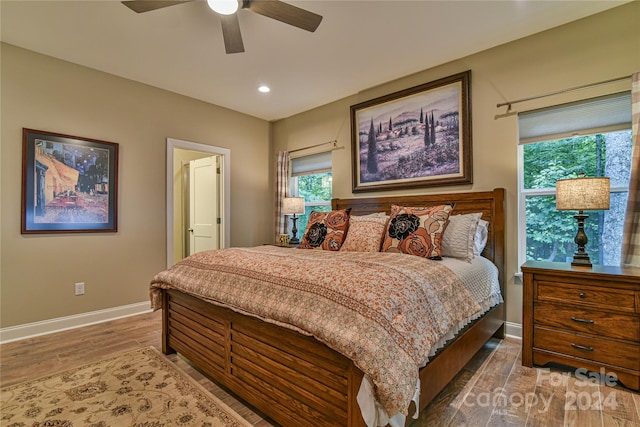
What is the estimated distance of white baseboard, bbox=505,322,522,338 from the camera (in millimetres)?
2682

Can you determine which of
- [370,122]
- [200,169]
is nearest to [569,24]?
[370,122]

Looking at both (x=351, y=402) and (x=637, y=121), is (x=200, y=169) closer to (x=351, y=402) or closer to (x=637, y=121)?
(x=351, y=402)

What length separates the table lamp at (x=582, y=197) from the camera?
2043 mm

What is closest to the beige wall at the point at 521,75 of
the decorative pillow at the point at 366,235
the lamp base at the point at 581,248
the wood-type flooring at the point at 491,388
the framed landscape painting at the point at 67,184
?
the lamp base at the point at 581,248

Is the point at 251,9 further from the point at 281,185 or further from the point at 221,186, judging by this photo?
the point at 281,185

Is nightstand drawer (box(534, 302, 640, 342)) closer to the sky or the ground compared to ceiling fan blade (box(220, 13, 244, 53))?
closer to the ground

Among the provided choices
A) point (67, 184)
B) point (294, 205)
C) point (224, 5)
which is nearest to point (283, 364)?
point (224, 5)

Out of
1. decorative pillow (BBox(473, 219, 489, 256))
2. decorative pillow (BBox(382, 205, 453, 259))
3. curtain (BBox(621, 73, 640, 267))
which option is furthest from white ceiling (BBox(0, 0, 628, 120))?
decorative pillow (BBox(473, 219, 489, 256))

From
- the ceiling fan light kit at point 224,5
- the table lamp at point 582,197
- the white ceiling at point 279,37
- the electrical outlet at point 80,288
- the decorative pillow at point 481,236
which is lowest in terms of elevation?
the electrical outlet at point 80,288

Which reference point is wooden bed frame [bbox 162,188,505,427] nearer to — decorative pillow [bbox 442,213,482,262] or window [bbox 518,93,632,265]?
decorative pillow [bbox 442,213,482,262]

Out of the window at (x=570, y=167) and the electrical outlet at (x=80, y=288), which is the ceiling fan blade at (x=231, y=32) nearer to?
the window at (x=570, y=167)

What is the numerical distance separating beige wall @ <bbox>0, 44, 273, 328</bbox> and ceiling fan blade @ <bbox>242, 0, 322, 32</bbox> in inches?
88.9

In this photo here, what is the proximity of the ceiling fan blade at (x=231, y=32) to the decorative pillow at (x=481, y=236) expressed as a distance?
8.33 ft

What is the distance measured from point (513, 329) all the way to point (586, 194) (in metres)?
1.37
